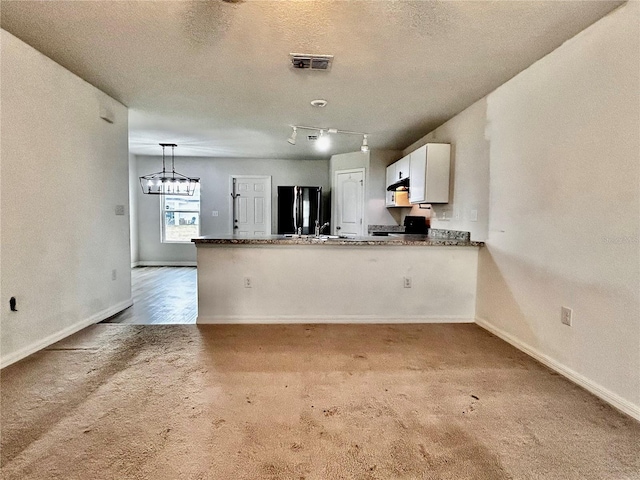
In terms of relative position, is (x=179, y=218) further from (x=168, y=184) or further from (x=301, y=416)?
(x=301, y=416)

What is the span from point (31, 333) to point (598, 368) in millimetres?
4044

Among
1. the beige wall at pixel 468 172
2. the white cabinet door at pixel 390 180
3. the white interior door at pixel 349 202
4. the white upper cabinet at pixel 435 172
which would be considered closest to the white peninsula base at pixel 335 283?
the beige wall at pixel 468 172

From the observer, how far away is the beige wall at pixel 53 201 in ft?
7.65

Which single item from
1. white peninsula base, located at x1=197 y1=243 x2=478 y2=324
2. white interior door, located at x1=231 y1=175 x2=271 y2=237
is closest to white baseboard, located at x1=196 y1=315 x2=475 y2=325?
white peninsula base, located at x1=197 y1=243 x2=478 y2=324

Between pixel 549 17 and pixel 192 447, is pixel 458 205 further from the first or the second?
pixel 192 447

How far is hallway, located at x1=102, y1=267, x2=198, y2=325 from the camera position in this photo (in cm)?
341

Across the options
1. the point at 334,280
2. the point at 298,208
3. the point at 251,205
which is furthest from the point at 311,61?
the point at 251,205

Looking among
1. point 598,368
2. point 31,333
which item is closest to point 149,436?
point 31,333

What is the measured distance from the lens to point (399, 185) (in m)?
5.11

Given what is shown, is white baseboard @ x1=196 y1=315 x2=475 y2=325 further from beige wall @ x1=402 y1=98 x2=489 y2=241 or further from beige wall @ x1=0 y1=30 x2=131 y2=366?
beige wall @ x1=0 y1=30 x2=131 y2=366

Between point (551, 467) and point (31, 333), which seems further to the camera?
point (31, 333)

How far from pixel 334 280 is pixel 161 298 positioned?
2.51 m

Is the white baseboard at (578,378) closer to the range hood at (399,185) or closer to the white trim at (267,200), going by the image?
the range hood at (399,185)

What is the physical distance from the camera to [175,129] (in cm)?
460
